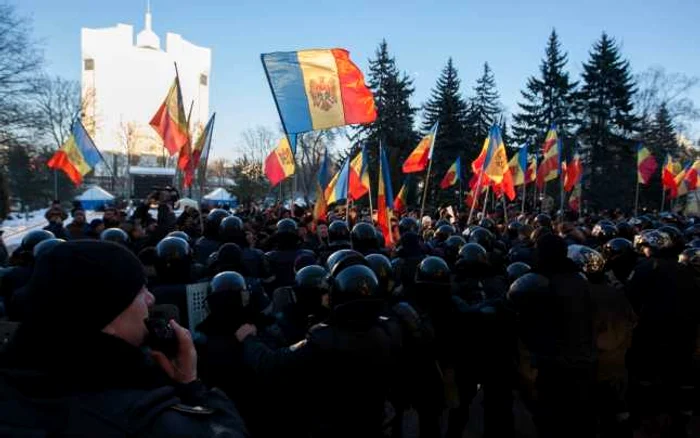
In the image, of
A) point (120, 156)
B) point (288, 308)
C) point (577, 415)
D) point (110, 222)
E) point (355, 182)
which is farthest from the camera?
point (120, 156)

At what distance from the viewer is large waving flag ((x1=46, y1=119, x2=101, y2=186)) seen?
15594mm

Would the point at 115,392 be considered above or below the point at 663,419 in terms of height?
above

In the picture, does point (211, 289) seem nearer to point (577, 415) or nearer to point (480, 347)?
point (480, 347)

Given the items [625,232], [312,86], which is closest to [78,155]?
[312,86]

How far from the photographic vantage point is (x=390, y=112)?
125 ft

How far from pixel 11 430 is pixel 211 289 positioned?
2392 mm

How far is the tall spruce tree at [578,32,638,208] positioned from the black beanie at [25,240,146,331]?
46099mm

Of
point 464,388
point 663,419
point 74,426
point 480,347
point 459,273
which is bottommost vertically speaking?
point 663,419

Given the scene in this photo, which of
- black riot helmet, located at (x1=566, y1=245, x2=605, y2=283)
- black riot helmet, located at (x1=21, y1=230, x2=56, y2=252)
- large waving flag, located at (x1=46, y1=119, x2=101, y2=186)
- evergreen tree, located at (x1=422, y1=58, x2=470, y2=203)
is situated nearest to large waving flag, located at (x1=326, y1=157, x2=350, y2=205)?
large waving flag, located at (x1=46, y1=119, x2=101, y2=186)

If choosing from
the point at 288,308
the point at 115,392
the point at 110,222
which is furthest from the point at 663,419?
the point at 110,222

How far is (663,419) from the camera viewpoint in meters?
5.66

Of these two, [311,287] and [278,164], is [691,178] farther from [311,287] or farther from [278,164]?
[311,287]

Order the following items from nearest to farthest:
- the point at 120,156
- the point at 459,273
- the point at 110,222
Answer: the point at 459,273, the point at 110,222, the point at 120,156

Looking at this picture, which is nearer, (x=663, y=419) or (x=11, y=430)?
(x=11, y=430)
